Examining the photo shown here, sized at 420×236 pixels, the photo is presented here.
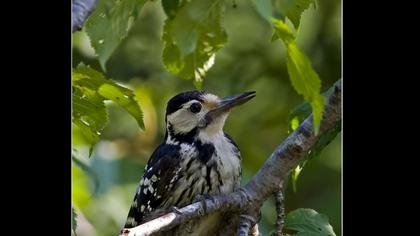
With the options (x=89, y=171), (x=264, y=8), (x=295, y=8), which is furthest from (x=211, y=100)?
(x=264, y=8)

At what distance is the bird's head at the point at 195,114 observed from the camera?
3.44 metres

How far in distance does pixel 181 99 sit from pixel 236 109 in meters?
0.33

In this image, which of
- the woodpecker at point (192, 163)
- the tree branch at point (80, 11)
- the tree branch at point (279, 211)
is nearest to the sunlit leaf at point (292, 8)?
the tree branch at point (80, 11)

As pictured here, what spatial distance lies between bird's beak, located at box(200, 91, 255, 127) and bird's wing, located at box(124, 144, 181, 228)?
164 mm

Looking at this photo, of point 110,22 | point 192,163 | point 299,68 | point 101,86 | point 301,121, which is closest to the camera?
point 299,68

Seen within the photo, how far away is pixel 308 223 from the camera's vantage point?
115 inches

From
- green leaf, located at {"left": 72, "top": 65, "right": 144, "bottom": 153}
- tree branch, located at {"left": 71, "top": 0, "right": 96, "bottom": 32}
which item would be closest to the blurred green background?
green leaf, located at {"left": 72, "top": 65, "right": 144, "bottom": 153}

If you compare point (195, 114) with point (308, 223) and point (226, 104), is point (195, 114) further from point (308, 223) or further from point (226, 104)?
point (308, 223)

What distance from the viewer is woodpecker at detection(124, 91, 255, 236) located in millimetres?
3283
